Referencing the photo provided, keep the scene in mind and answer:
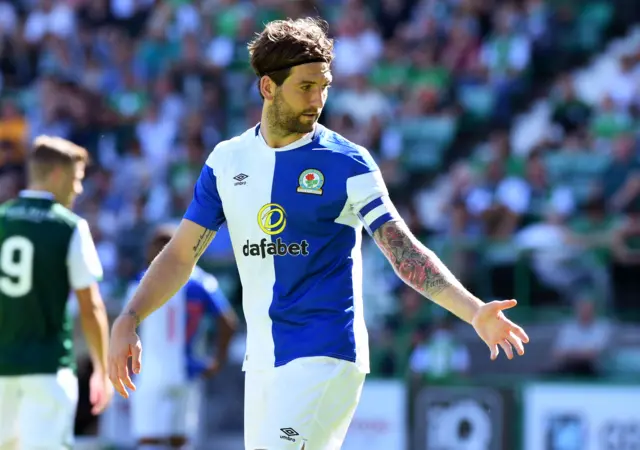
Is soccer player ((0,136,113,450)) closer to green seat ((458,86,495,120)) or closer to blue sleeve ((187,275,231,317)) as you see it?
blue sleeve ((187,275,231,317))

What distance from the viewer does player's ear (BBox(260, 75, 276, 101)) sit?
5.12 metres

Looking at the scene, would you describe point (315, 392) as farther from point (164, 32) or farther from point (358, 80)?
point (164, 32)

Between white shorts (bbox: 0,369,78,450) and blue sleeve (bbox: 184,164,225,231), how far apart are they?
8.89 ft

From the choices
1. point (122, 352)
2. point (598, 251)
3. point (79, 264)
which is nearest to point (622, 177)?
point (598, 251)

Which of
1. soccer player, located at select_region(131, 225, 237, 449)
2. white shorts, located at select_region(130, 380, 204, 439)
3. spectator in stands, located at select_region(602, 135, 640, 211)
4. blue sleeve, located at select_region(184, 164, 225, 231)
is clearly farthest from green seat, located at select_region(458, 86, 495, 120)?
blue sleeve, located at select_region(184, 164, 225, 231)

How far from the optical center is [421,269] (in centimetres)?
490

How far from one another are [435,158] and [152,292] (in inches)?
432

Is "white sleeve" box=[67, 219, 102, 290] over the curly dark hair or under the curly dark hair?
under

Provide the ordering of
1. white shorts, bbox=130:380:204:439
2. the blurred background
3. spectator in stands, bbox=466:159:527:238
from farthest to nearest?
spectator in stands, bbox=466:159:527:238, the blurred background, white shorts, bbox=130:380:204:439

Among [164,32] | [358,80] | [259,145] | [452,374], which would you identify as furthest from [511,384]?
[164,32]

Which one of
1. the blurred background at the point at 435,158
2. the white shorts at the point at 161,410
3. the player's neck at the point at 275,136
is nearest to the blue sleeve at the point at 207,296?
the white shorts at the point at 161,410

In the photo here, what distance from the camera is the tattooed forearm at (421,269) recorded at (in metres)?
4.75

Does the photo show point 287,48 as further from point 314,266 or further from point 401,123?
point 401,123

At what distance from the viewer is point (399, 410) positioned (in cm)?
1212
